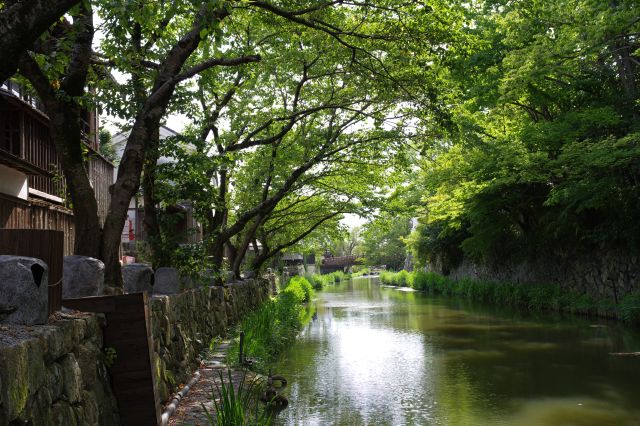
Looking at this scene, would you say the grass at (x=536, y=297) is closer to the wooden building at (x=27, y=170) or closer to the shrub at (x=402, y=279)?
the shrub at (x=402, y=279)

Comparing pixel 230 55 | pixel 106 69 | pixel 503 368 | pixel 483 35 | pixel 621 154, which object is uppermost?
pixel 483 35

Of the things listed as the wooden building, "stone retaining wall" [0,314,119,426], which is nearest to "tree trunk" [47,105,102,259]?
"stone retaining wall" [0,314,119,426]

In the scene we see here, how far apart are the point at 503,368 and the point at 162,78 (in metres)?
8.70

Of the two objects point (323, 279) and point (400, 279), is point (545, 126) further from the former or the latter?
point (323, 279)

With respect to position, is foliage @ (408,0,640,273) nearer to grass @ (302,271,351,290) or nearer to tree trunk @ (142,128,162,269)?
tree trunk @ (142,128,162,269)

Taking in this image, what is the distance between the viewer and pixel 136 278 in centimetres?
833

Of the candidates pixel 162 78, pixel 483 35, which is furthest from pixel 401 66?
pixel 483 35

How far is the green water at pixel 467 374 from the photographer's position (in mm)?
8648

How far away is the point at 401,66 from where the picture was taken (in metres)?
11.4

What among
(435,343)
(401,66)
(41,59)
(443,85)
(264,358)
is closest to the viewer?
(41,59)

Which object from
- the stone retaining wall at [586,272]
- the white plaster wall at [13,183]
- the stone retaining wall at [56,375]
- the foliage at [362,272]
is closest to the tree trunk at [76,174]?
the stone retaining wall at [56,375]

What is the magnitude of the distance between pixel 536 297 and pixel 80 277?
20236 millimetres

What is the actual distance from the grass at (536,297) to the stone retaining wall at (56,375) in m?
15.1

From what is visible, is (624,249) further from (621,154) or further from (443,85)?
(443,85)
